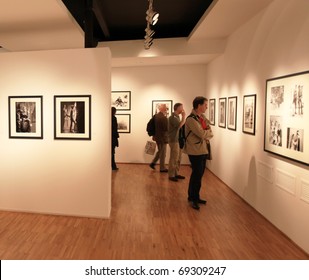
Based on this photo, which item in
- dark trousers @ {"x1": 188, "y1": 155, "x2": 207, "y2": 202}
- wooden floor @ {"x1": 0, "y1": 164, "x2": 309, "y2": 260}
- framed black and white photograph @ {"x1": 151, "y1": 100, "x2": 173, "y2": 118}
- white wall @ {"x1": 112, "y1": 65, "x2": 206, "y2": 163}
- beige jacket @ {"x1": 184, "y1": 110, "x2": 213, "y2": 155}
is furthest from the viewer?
framed black and white photograph @ {"x1": 151, "y1": 100, "x2": 173, "y2": 118}

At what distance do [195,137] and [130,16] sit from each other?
3279 mm

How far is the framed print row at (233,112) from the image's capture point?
4.46 metres

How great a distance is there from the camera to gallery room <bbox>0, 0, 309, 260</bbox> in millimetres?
3121

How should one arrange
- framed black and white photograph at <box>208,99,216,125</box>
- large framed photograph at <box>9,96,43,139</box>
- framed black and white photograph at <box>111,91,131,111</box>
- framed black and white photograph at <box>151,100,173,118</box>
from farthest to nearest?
1. framed black and white photograph at <box>111,91,131,111</box>
2. framed black and white photograph at <box>151,100,173,118</box>
3. framed black and white photograph at <box>208,99,216,125</box>
4. large framed photograph at <box>9,96,43,139</box>

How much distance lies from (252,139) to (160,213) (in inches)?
80.1

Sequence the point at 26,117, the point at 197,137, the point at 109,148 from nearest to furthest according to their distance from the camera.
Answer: the point at 109,148, the point at 26,117, the point at 197,137

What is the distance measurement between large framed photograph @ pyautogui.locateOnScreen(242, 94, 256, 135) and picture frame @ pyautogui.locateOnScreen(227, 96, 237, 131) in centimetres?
50

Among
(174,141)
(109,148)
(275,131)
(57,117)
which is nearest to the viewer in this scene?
(275,131)

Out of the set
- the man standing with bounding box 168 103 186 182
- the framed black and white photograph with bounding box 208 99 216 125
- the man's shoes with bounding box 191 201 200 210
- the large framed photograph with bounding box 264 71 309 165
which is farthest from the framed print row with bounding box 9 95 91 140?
the framed black and white photograph with bounding box 208 99 216 125

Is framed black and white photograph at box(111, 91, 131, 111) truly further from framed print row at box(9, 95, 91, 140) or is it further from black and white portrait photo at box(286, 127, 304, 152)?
black and white portrait photo at box(286, 127, 304, 152)

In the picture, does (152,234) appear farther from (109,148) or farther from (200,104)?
(200,104)

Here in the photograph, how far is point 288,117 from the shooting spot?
3311 millimetres

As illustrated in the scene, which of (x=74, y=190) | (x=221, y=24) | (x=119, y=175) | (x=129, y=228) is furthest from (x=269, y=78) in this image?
(x=119, y=175)

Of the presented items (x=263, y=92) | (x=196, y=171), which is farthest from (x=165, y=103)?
(x=263, y=92)
